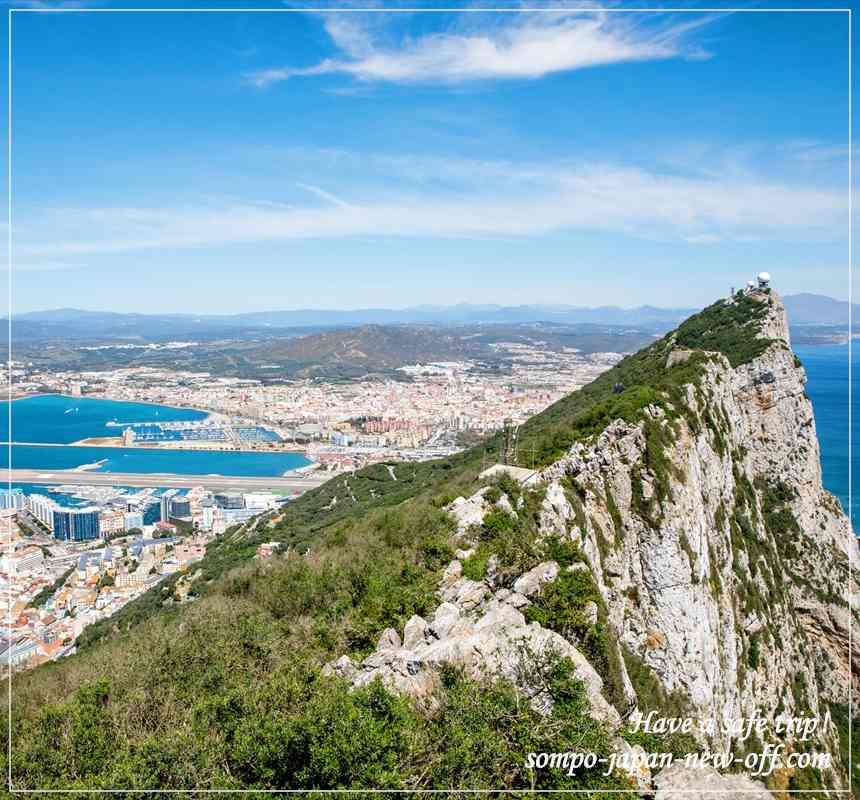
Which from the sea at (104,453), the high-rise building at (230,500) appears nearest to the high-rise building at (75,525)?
the high-rise building at (230,500)

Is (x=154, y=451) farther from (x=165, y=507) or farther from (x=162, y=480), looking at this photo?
(x=165, y=507)

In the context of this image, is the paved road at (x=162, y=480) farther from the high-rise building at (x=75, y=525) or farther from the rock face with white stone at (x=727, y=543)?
the rock face with white stone at (x=727, y=543)

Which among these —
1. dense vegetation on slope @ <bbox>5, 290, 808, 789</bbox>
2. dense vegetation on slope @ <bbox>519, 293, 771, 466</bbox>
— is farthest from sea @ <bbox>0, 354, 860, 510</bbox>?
dense vegetation on slope @ <bbox>5, 290, 808, 789</bbox>

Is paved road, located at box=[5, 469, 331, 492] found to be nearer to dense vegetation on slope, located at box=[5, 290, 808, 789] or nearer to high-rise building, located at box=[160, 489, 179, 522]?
high-rise building, located at box=[160, 489, 179, 522]

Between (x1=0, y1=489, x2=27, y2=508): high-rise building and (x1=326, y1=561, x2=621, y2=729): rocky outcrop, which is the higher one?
(x1=326, y1=561, x2=621, y2=729): rocky outcrop

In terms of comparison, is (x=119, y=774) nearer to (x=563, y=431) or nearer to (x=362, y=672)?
(x=362, y=672)

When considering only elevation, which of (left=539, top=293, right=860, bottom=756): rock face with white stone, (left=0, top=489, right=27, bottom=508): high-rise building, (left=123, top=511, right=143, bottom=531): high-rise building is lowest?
(left=123, top=511, right=143, bottom=531): high-rise building
